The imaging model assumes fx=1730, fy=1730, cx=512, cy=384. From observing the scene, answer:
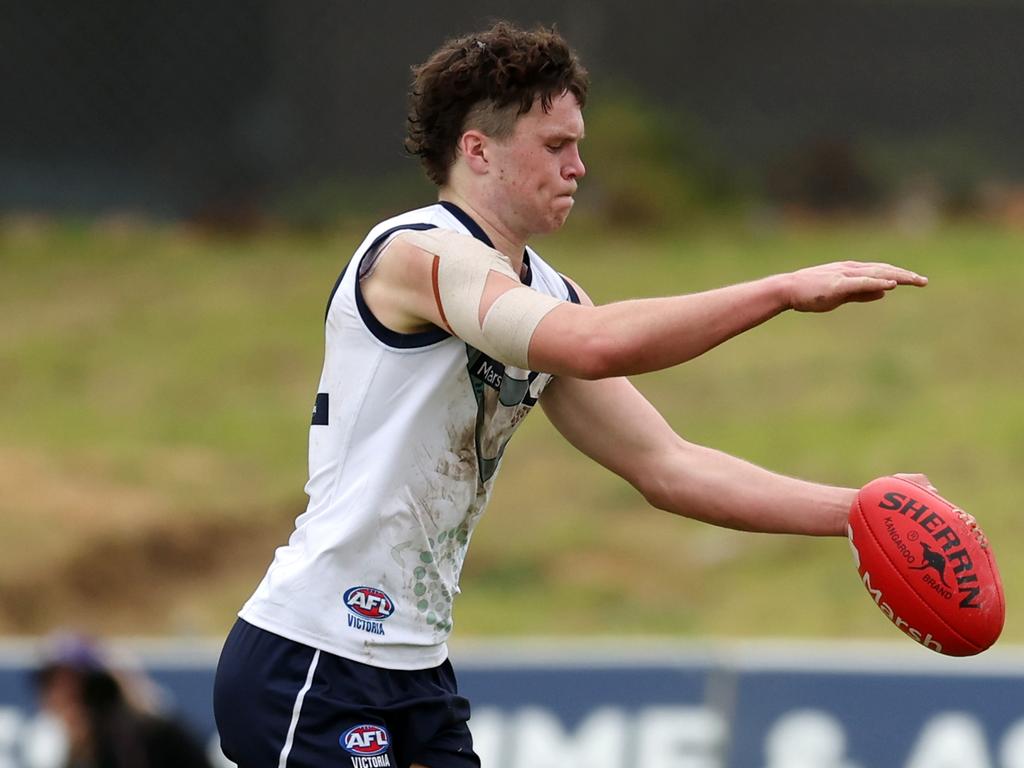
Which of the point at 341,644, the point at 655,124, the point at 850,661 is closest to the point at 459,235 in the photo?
the point at 341,644

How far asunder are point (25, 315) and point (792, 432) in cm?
856

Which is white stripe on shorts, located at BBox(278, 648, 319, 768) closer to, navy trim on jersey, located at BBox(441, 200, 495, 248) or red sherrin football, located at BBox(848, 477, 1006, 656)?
navy trim on jersey, located at BBox(441, 200, 495, 248)

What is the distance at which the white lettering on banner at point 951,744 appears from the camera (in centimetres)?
763

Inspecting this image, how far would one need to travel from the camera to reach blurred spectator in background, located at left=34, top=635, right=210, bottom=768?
783 cm

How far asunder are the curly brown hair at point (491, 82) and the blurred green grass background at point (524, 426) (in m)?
9.60

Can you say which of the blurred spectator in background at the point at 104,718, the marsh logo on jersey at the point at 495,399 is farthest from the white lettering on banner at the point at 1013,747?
the marsh logo on jersey at the point at 495,399

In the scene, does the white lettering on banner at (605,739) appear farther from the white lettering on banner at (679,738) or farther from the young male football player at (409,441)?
the young male football player at (409,441)

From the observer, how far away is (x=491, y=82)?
3.66 metres

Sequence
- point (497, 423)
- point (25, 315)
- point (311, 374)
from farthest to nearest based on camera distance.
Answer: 1. point (25, 315)
2. point (311, 374)
3. point (497, 423)

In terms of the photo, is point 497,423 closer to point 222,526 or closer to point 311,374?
point 222,526

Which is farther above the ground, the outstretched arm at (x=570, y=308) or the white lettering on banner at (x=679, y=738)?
the outstretched arm at (x=570, y=308)

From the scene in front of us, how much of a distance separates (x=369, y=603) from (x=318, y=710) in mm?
245

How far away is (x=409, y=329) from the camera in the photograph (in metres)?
3.60

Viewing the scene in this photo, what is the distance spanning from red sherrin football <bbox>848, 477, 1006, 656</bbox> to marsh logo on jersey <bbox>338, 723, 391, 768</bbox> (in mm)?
1092
